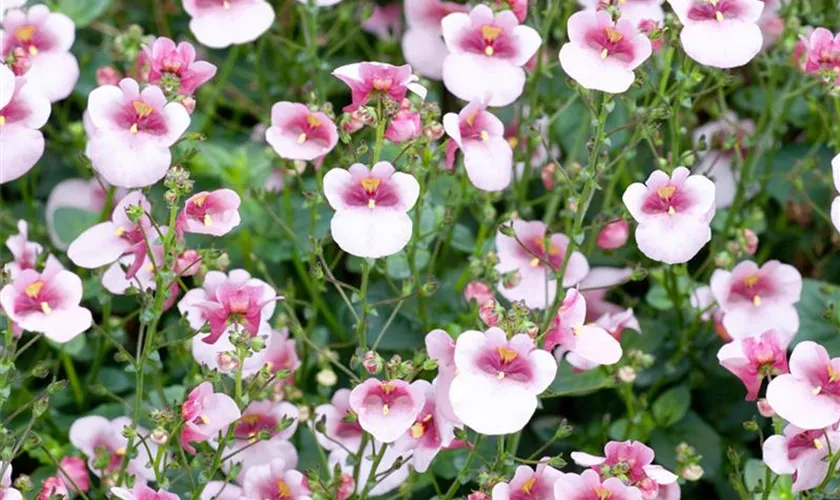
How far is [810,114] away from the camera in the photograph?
149 centimetres

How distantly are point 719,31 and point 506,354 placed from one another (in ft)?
1.06

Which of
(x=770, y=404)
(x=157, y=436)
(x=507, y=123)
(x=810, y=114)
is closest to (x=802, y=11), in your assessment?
(x=810, y=114)

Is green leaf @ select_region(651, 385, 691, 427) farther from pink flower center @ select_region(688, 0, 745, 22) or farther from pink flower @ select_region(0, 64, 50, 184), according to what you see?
pink flower @ select_region(0, 64, 50, 184)

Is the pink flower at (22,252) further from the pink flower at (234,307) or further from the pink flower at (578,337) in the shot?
the pink flower at (578,337)

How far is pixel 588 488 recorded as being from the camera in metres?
0.91

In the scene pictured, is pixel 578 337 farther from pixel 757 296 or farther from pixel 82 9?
pixel 82 9

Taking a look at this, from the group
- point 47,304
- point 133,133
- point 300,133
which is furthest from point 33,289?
point 300,133

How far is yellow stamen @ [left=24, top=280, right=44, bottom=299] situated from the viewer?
3.13 ft

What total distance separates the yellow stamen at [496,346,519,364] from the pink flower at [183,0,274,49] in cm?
45

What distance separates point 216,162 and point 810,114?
A: 0.68 meters

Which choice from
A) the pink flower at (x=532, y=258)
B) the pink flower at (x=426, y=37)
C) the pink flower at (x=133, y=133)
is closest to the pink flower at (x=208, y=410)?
the pink flower at (x=133, y=133)

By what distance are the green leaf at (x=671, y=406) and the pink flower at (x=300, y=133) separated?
43 centimetres

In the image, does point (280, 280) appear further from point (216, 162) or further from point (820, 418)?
point (820, 418)

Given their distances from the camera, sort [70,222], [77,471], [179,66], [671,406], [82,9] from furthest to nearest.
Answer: [82,9] → [70,222] → [671,406] → [77,471] → [179,66]
